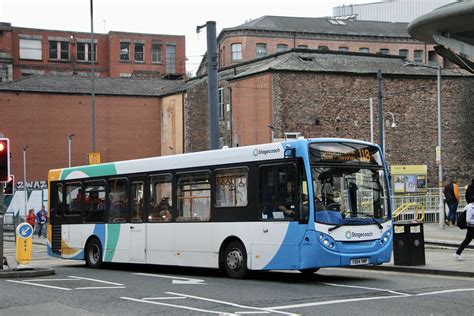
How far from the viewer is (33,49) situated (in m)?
89.6

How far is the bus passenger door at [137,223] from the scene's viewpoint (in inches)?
734

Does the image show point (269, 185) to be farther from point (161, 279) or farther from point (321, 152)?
point (161, 279)

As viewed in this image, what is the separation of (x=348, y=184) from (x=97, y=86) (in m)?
53.6

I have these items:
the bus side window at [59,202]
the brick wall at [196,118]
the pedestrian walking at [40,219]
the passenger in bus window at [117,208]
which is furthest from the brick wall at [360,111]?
the passenger in bus window at [117,208]

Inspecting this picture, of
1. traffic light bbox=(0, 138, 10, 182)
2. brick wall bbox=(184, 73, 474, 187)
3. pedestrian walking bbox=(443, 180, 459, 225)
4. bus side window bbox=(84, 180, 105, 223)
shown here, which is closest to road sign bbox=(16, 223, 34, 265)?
traffic light bbox=(0, 138, 10, 182)

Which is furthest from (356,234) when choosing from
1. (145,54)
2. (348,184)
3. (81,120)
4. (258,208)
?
(145,54)

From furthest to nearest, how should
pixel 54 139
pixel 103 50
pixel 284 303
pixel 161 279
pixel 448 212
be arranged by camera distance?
pixel 103 50 → pixel 54 139 → pixel 448 212 → pixel 161 279 → pixel 284 303

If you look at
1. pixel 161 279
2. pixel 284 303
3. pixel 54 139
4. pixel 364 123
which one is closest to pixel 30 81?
pixel 54 139

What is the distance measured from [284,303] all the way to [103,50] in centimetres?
8553

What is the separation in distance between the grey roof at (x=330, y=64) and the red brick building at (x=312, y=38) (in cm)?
2680

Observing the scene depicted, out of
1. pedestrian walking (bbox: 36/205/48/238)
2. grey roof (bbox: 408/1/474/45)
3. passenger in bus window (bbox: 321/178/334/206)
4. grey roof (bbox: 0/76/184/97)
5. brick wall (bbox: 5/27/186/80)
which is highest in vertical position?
brick wall (bbox: 5/27/186/80)

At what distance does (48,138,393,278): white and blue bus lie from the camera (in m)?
14.5

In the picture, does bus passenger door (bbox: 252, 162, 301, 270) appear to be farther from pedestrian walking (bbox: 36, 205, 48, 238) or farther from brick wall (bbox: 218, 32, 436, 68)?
brick wall (bbox: 218, 32, 436, 68)

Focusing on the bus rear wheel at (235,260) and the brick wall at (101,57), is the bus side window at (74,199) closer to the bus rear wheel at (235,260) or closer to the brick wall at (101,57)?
the bus rear wheel at (235,260)
